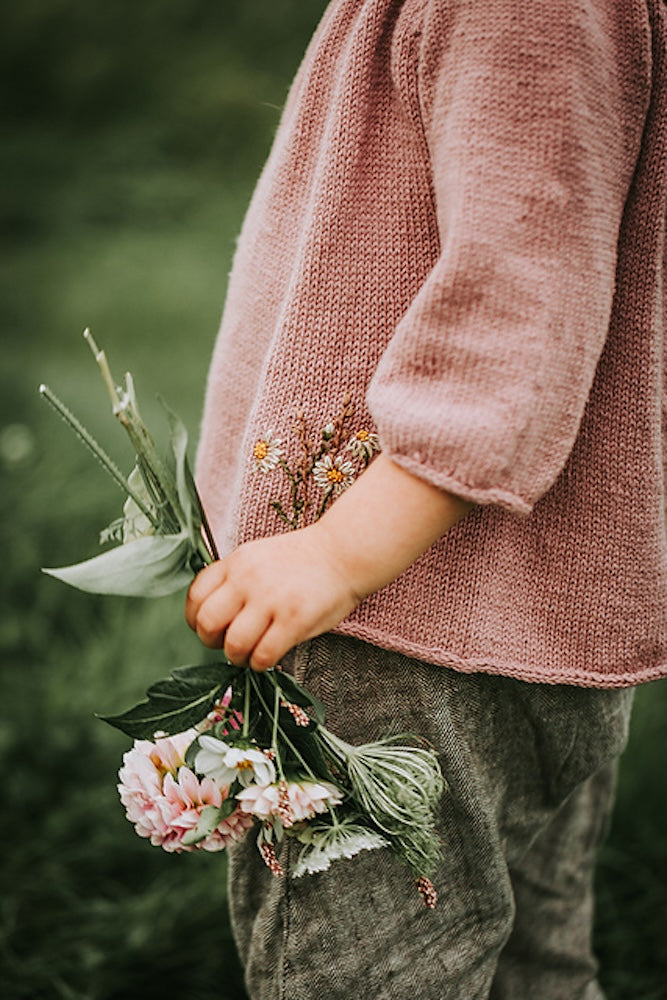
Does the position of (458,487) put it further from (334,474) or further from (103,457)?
(103,457)

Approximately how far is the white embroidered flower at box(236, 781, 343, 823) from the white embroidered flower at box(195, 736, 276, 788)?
0.01m

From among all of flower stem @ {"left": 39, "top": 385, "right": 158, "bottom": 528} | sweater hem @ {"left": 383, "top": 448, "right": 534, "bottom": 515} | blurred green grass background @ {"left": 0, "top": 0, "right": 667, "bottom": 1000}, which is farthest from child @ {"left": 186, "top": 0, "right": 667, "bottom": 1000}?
blurred green grass background @ {"left": 0, "top": 0, "right": 667, "bottom": 1000}

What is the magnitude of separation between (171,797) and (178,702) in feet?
0.34

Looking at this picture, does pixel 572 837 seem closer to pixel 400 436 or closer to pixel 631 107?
pixel 400 436

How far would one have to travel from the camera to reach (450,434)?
87 centimetres

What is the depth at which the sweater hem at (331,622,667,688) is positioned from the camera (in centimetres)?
103

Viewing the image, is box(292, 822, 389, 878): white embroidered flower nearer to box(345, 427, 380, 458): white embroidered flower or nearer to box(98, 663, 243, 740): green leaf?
box(98, 663, 243, 740): green leaf

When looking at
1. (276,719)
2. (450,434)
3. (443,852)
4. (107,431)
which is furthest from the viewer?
(107,431)

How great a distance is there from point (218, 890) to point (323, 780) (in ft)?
3.47

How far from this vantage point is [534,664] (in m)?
1.05

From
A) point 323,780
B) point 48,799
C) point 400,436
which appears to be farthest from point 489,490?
point 48,799

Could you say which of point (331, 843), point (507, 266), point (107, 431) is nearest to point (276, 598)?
point (331, 843)

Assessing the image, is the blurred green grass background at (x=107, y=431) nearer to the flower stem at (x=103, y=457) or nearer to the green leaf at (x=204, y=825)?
the flower stem at (x=103, y=457)

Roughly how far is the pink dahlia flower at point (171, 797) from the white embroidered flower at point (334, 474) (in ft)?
1.03
